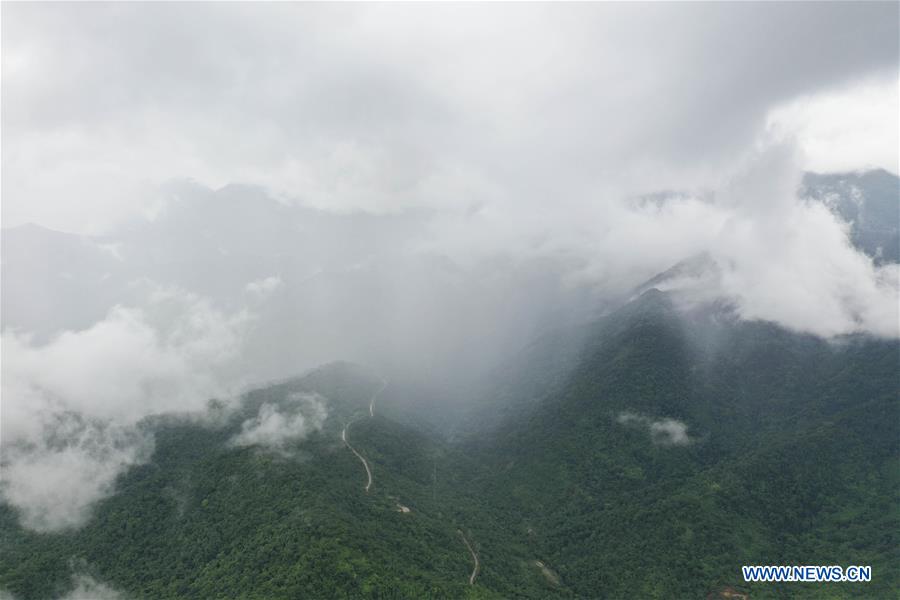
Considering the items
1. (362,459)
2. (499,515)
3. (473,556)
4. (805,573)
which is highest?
(362,459)

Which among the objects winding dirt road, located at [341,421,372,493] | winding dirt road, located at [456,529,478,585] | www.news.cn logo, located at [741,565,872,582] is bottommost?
www.news.cn logo, located at [741,565,872,582]

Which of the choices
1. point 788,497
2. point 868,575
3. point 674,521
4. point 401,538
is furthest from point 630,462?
point 401,538

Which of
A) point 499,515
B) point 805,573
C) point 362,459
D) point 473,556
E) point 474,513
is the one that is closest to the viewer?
point 805,573

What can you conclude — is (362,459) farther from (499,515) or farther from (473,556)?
(473,556)

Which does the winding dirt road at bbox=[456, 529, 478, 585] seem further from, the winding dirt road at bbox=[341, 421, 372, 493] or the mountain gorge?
the winding dirt road at bbox=[341, 421, 372, 493]

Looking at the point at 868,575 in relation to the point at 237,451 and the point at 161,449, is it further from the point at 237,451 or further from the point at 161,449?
the point at 161,449

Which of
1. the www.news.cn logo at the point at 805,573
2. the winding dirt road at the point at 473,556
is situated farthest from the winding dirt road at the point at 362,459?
the www.news.cn logo at the point at 805,573

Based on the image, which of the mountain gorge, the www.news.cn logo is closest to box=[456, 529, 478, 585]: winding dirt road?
the mountain gorge

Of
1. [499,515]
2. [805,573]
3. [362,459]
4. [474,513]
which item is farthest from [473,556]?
[805,573]
